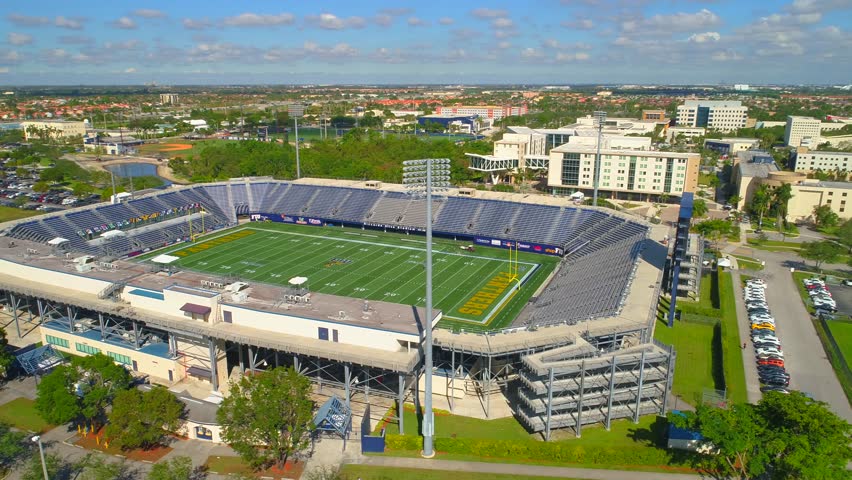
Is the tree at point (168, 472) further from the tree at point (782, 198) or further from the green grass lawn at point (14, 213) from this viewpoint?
the tree at point (782, 198)

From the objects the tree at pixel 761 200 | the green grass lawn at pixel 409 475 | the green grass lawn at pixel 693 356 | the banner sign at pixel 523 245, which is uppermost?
the tree at pixel 761 200

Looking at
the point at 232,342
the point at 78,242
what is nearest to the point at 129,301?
the point at 232,342

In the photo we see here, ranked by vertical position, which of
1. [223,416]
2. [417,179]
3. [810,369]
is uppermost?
[417,179]

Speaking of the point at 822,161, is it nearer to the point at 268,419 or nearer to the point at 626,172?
the point at 626,172

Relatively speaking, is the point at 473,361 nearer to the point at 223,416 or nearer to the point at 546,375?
the point at 546,375

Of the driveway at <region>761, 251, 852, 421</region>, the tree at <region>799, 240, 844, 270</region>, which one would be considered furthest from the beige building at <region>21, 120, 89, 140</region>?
the tree at <region>799, 240, 844, 270</region>

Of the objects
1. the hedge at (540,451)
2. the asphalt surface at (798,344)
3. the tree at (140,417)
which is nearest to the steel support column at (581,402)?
the hedge at (540,451)
